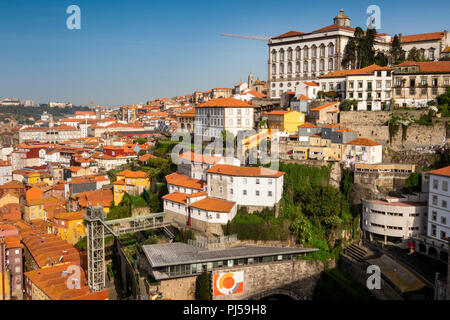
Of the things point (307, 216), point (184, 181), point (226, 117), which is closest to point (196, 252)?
point (184, 181)

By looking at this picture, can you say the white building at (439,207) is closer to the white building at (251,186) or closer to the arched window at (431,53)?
the white building at (251,186)

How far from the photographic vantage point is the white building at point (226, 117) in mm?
37750

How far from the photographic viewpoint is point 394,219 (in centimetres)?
2630

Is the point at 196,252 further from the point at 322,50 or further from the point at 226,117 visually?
the point at 322,50

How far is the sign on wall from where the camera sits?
24.0 m

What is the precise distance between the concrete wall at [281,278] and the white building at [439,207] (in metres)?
6.95

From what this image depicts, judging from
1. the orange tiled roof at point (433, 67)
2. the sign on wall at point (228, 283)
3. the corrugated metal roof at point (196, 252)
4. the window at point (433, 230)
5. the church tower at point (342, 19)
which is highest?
the church tower at point (342, 19)

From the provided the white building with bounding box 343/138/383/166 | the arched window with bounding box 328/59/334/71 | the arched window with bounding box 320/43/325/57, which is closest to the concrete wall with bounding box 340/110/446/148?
the white building with bounding box 343/138/383/166

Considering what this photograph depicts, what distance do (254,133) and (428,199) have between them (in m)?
15.5

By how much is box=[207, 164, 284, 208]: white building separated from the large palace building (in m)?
25.4

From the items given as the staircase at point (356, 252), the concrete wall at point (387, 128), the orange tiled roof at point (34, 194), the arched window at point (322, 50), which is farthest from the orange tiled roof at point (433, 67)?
the orange tiled roof at point (34, 194)

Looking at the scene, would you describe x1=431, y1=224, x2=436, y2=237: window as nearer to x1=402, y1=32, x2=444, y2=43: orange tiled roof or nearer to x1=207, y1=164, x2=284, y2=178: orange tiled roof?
x1=207, y1=164, x2=284, y2=178: orange tiled roof
